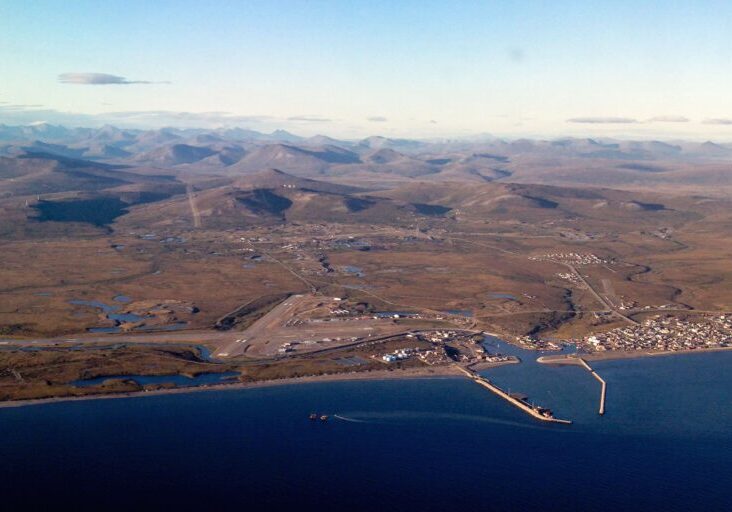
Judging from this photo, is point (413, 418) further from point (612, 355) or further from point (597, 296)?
point (597, 296)

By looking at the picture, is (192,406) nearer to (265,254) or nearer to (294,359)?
(294,359)

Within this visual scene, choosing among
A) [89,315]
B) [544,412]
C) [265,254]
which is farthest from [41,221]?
[544,412]

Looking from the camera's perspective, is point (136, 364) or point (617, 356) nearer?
point (136, 364)

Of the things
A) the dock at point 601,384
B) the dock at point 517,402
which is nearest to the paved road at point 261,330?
the dock at point 517,402

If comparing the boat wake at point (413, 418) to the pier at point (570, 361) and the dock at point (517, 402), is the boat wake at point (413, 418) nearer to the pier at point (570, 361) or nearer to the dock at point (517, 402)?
the dock at point (517, 402)

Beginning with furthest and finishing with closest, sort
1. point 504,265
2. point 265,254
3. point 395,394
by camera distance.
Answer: point 265,254, point 504,265, point 395,394

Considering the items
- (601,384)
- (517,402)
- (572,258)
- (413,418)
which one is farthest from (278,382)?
(572,258)
